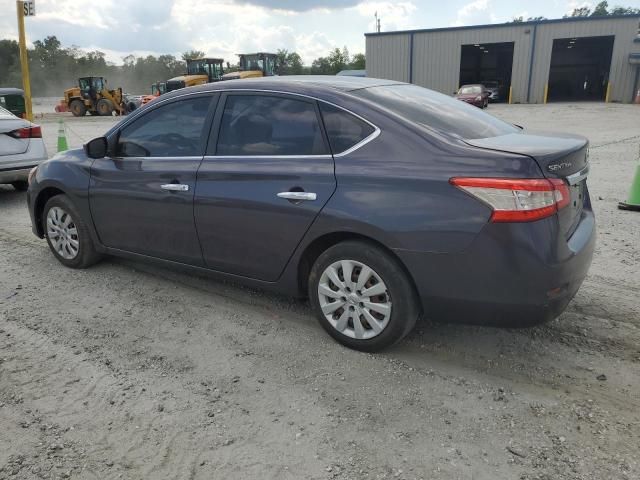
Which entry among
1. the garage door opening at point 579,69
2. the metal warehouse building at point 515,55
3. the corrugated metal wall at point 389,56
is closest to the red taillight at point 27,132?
the metal warehouse building at point 515,55

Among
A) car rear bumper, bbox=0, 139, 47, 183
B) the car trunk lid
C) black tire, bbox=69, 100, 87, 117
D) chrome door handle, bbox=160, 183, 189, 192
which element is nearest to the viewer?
the car trunk lid

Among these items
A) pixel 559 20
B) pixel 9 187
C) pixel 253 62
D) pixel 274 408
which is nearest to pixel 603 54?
pixel 559 20

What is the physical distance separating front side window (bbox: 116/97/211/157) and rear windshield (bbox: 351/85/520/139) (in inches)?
48.9

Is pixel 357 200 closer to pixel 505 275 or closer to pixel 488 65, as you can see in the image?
pixel 505 275

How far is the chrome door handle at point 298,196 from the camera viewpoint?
10.8ft

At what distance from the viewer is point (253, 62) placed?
33.1m

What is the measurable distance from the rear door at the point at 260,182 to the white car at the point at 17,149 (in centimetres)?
499

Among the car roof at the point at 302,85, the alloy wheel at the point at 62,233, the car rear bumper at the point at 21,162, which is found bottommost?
the alloy wheel at the point at 62,233

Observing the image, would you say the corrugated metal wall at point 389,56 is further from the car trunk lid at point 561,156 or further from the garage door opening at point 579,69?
the car trunk lid at point 561,156

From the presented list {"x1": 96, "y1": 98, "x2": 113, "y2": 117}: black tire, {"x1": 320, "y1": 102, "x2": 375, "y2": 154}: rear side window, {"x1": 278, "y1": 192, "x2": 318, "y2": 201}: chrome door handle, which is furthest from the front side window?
{"x1": 96, "y1": 98, "x2": 113, "y2": 117}: black tire

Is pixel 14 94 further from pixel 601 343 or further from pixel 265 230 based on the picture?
pixel 601 343

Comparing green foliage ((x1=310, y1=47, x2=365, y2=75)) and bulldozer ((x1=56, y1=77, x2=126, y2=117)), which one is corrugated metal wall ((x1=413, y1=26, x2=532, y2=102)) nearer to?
bulldozer ((x1=56, y1=77, x2=126, y2=117))

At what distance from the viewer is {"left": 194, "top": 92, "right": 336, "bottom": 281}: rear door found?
11.0 ft

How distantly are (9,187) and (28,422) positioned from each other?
767 cm
